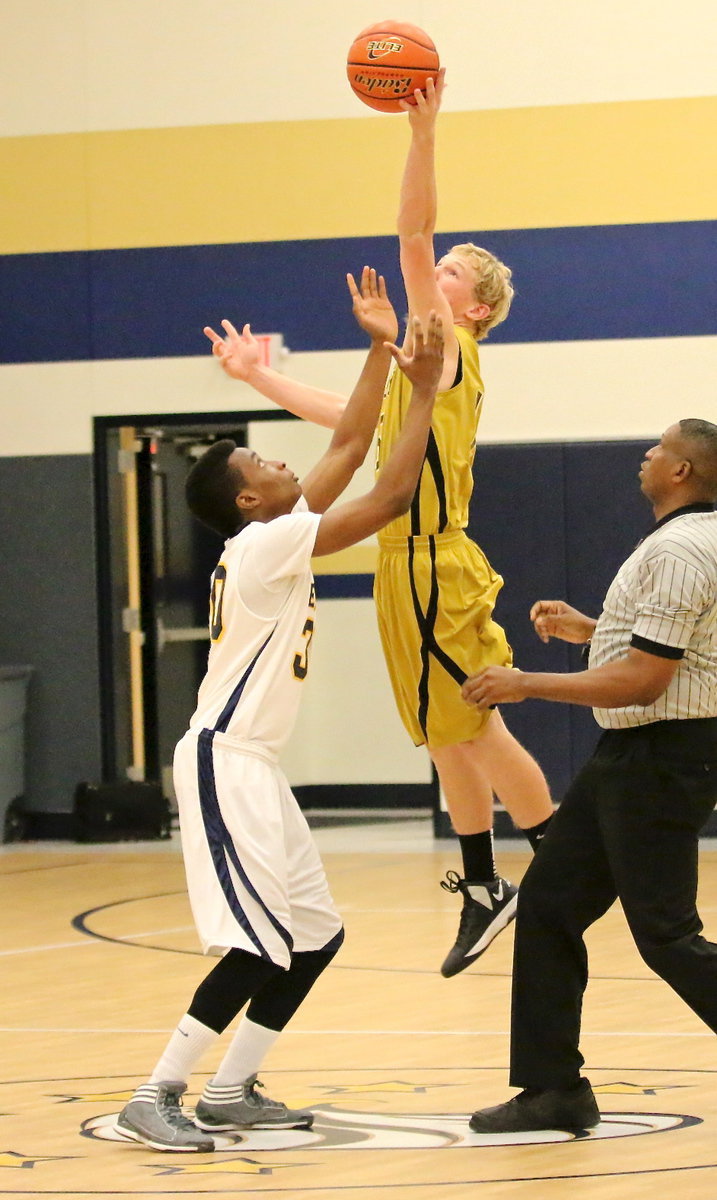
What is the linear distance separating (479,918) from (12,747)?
680 cm

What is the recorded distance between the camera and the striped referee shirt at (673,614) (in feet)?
13.3

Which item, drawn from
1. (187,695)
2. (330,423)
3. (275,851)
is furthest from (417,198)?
(187,695)

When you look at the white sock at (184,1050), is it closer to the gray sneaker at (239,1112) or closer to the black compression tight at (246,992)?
the black compression tight at (246,992)

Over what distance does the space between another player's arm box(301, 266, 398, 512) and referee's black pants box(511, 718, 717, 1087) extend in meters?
1.11

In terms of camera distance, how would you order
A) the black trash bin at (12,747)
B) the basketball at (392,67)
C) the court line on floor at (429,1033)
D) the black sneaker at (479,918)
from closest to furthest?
the basketball at (392,67) < the black sneaker at (479,918) < the court line on floor at (429,1033) < the black trash bin at (12,747)

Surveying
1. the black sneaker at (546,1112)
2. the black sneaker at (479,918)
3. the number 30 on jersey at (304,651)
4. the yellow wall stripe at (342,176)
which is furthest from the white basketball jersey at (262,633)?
the yellow wall stripe at (342,176)

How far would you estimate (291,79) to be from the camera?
37.8ft

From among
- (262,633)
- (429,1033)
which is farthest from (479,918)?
(262,633)

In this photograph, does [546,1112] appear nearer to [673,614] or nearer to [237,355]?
[673,614]

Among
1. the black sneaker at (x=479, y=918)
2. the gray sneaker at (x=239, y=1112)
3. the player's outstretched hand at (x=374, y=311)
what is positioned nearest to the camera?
the gray sneaker at (x=239, y=1112)

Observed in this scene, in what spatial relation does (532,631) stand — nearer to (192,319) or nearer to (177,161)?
(192,319)

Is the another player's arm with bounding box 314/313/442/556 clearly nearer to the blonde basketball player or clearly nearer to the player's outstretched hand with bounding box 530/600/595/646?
the player's outstretched hand with bounding box 530/600/595/646

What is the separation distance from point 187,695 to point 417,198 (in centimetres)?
814

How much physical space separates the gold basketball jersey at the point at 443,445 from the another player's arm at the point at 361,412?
314 mm
